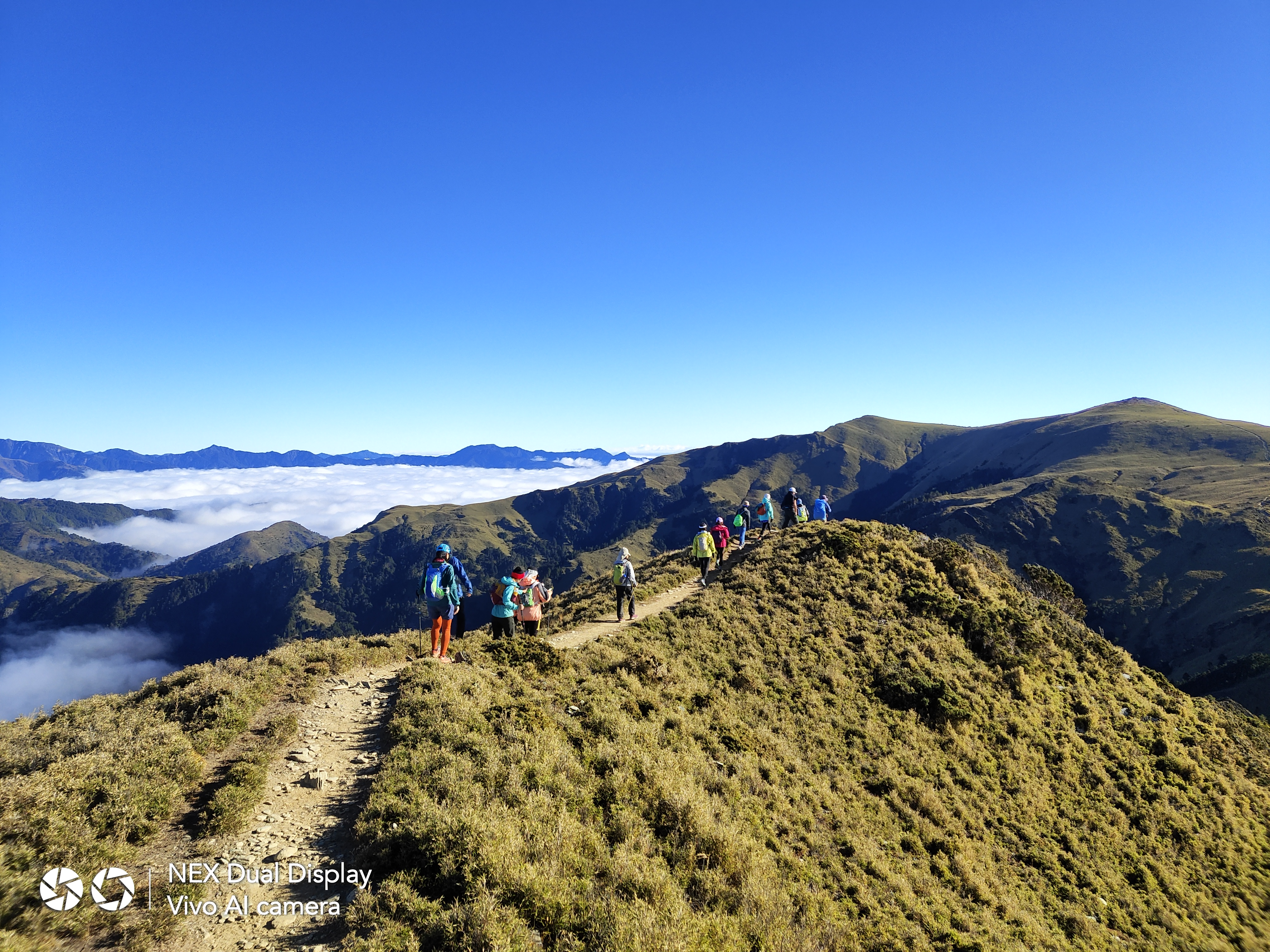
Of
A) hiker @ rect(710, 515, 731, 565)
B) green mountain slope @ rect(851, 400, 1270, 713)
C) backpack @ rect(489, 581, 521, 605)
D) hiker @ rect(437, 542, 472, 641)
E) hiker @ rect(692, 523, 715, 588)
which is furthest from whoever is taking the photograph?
green mountain slope @ rect(851, 400, 1270, 713)

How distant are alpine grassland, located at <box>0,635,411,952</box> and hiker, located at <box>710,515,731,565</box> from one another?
67.9ft

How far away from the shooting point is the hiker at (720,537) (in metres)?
30.2

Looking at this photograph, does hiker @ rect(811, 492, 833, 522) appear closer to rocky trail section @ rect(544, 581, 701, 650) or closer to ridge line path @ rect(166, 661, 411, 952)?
rocky trail section @ rect(544, 581, 701, 650)

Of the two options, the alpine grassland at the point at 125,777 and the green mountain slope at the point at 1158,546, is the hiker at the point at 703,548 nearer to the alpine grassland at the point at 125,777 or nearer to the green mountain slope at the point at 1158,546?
the alpine grassland at the point at 125,777

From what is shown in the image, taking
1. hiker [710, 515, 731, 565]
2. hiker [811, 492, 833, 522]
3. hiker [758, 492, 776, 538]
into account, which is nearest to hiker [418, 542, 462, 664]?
hiker [710, 515, 731, 565]

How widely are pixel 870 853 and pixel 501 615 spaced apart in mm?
11229

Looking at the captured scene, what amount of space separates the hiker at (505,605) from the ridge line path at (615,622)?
55.2 inches

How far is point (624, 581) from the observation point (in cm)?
2084

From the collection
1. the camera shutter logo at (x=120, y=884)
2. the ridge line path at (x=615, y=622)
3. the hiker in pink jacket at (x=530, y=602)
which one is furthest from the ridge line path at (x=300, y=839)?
the ridge line path at (x=615, y=622)

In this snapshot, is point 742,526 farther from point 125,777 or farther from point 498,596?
point 125,777

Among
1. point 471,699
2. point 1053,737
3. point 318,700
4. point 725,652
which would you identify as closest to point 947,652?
point 1053,737

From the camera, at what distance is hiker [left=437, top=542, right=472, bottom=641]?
15.2 metres

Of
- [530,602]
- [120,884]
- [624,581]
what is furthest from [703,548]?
[120,884]

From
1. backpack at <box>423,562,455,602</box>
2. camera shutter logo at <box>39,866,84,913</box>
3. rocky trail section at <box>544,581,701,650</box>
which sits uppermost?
backpack at <box>423,562,455,602</box>
